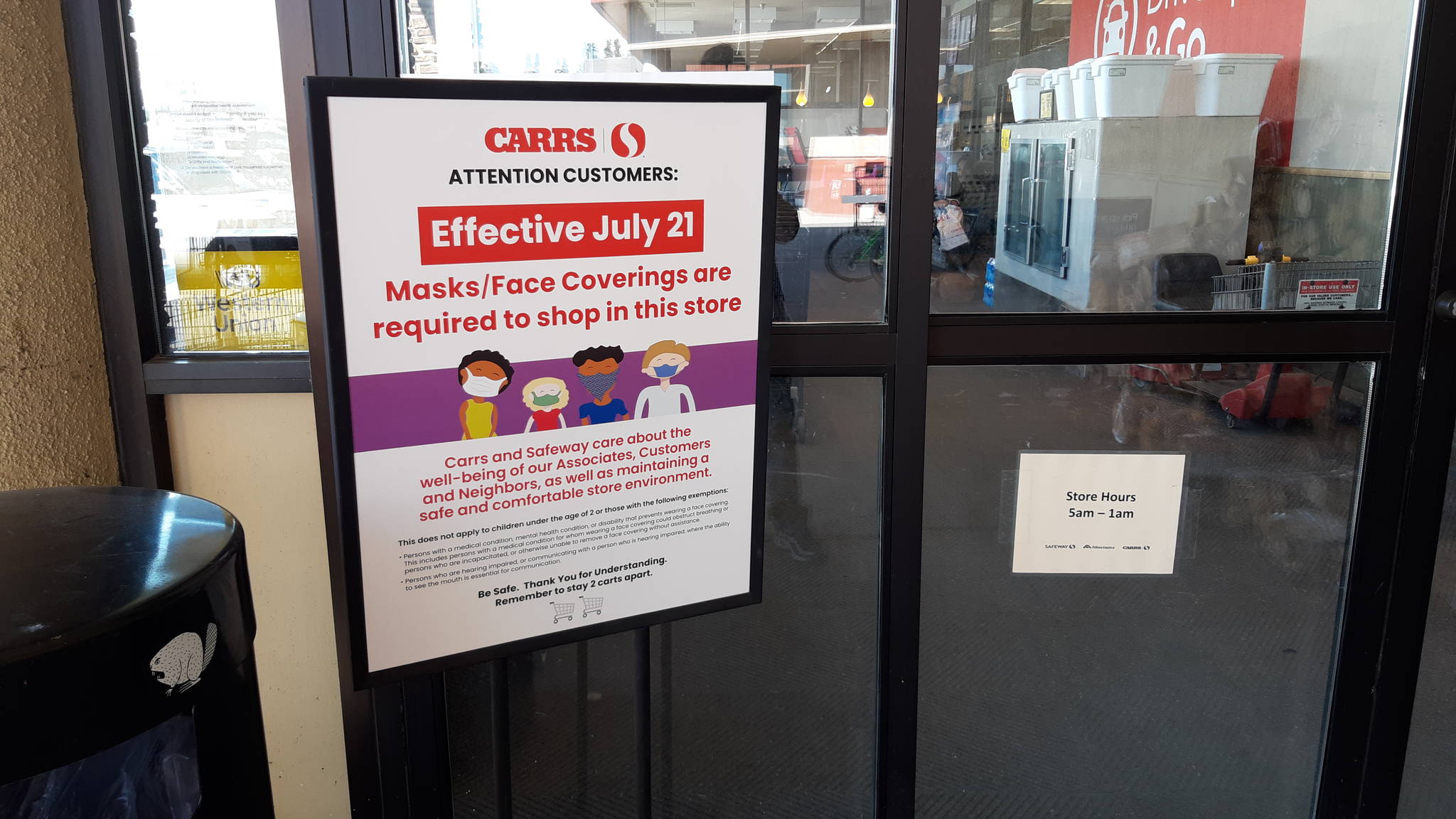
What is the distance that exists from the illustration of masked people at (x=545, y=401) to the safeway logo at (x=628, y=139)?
1.06ft

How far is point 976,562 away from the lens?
6.67 feet

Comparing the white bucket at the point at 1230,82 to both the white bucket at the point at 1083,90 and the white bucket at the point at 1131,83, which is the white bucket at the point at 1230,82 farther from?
the white bucket at the point at 1083,90

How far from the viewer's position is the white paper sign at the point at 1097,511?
200cm

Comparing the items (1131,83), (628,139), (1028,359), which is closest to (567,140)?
(628,139)

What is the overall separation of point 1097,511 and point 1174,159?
2.24ft

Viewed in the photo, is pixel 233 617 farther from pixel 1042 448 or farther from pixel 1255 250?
pixel 1255 250

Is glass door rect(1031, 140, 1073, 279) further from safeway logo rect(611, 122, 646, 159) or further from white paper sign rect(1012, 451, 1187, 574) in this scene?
safeway logo rect(611, 122, 646, 159)

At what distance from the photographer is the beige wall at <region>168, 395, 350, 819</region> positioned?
1.88 m

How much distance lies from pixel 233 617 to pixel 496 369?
0.44 metres

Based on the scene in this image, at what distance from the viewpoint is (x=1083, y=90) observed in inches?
73.2

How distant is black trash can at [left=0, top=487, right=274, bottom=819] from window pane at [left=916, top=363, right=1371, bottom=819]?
125 cm

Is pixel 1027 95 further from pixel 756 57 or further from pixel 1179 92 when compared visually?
pixel 756 57

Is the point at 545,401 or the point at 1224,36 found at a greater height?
the point at 1224,36

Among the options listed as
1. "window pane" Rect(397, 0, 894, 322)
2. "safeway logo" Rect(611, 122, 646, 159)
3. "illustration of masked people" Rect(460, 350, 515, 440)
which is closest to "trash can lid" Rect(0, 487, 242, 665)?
"illustration of masked people" Rect(460, 350, 515, 440)
